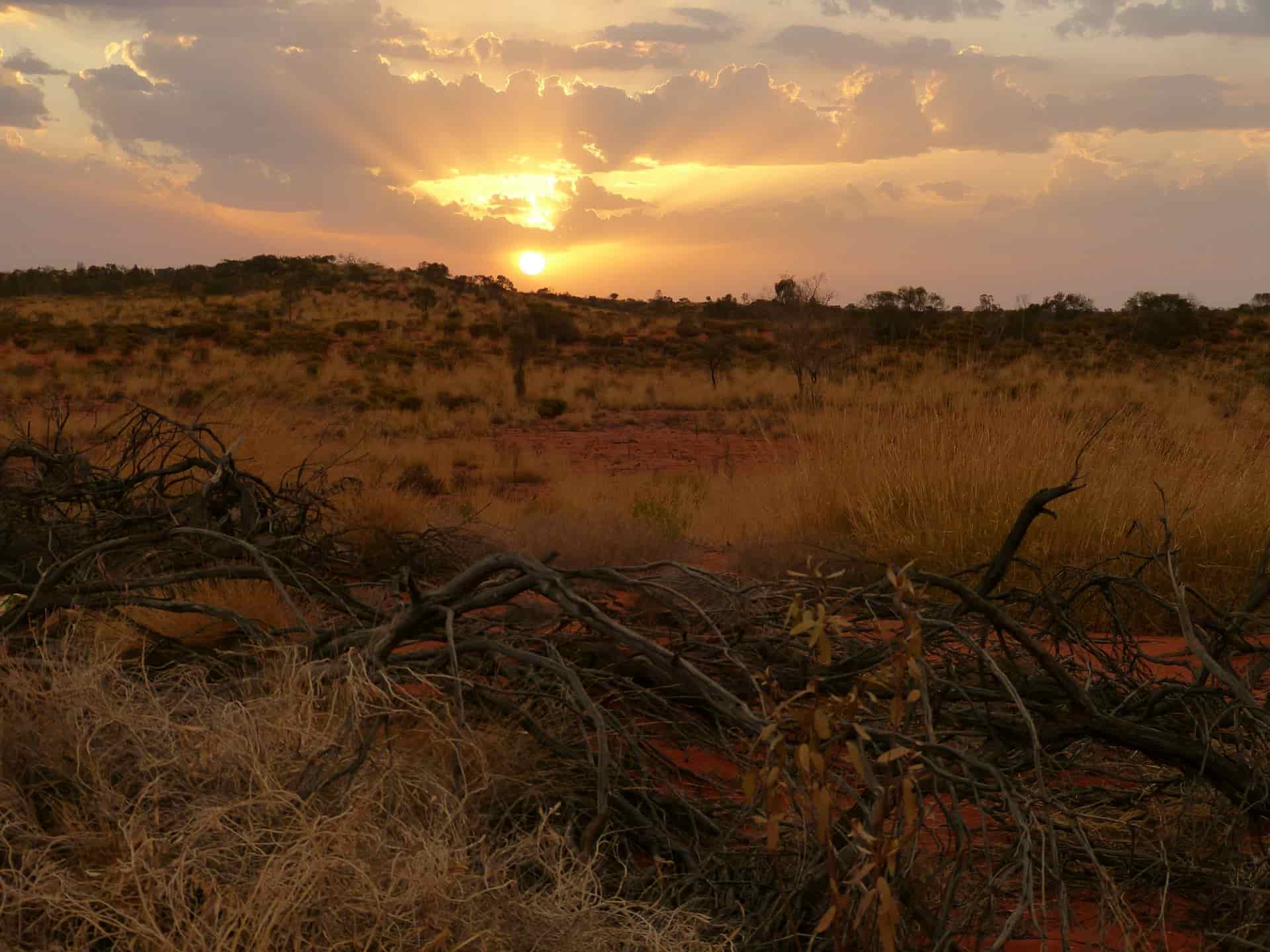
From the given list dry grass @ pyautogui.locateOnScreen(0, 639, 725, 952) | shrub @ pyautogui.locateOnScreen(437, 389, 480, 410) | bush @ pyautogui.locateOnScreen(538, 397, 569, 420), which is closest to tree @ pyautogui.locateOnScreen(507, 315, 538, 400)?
shrub @ pyautogui.locateOnScreen(437, 389, 480, 410)

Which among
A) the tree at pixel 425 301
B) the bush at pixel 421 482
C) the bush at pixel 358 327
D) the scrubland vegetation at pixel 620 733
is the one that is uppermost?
the tree at pixel 425 301

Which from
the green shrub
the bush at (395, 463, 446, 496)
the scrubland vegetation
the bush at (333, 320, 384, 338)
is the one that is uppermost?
the bush at (333, 320, 384, 338)

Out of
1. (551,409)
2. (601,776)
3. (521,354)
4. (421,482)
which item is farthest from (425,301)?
(601,776)

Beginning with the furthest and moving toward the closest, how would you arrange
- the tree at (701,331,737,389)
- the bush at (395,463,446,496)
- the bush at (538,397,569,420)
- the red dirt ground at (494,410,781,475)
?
the tree at (701,331,737,389) < the bush at (538,397,569,420) < the red dirt ground at (494,410,781,475) < the bush at (395,463,446,496)

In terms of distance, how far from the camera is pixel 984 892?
2020mm

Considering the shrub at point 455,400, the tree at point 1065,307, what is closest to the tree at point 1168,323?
the tree at point 1065,307

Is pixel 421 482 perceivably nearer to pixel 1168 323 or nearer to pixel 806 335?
pixel 806 335

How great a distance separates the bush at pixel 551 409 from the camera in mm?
22688

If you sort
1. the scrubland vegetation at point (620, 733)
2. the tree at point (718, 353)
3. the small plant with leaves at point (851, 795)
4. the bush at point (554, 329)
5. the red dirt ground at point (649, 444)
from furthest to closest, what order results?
1. the bush at point (554, 329)
2. the tree at point (718, 353)
3. the red dirt ground at point (649, 444)
4. the scrubland vegetation at point (620, 733)
5. the small plant with leaves at point (851, 795)

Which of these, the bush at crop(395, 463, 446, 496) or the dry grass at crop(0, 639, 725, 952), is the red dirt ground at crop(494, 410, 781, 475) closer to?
the bush at crop(395, 463, 446, 496)

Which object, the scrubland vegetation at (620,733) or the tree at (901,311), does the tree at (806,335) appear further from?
the scrubland vegetation at (620,733)

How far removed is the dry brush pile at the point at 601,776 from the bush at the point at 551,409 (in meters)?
19.1

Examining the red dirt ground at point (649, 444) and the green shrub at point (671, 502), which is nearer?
the green shrub at point (671, 502)

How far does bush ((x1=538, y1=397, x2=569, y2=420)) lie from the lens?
22688mm
